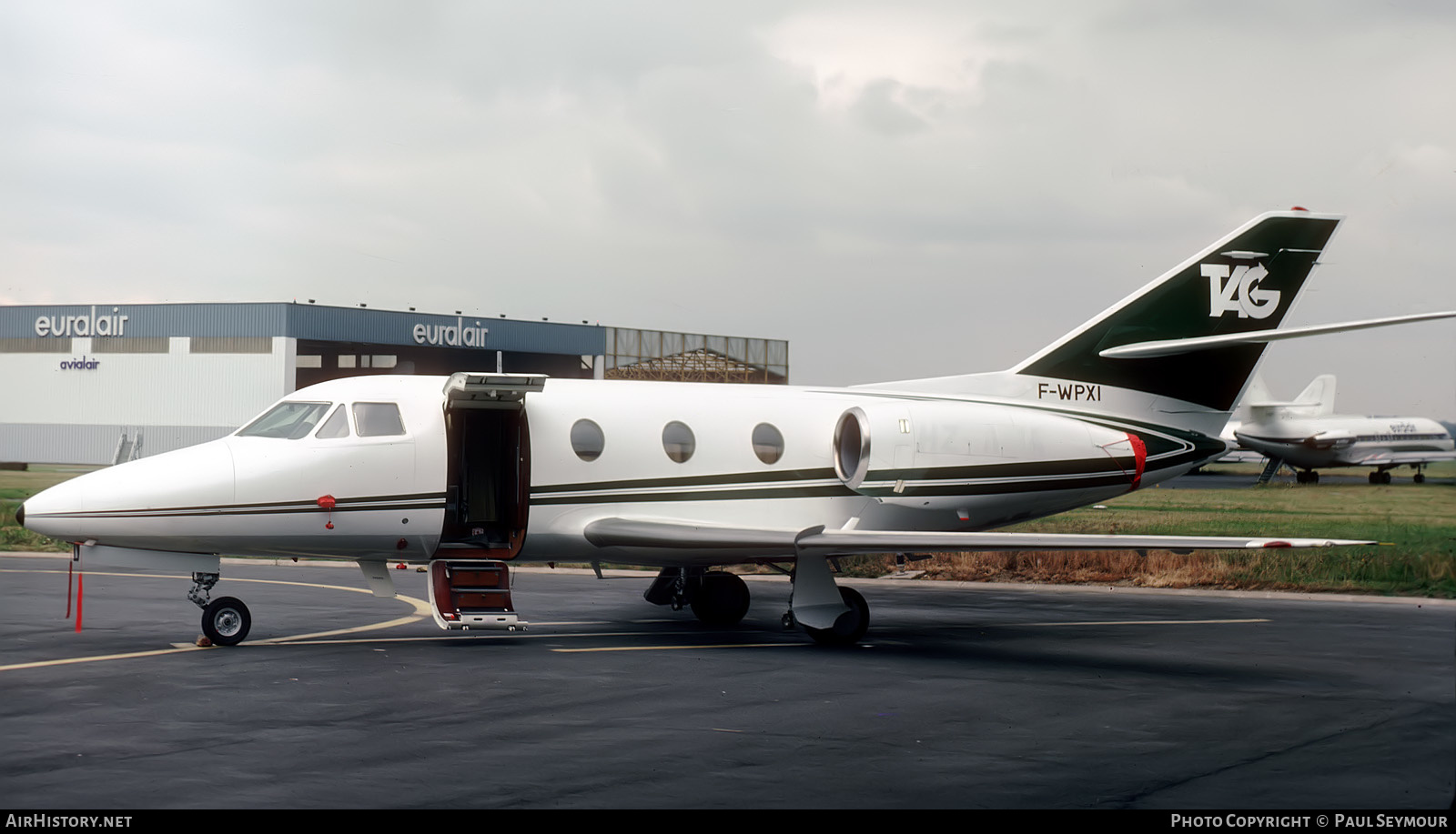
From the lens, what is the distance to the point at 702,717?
1096 centimetres

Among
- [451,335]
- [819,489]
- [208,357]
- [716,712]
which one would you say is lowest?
[716,712]

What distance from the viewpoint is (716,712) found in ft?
36.9

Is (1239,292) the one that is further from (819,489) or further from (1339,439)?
(1339,439)

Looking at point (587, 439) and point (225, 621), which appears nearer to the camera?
point (225, 621)

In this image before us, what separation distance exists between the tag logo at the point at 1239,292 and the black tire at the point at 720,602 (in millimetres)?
8213

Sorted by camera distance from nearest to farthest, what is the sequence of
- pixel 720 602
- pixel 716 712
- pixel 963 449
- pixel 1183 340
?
pixel 716 712 < pixel 963 449 < pixel 720 602 < pixel 1183 340

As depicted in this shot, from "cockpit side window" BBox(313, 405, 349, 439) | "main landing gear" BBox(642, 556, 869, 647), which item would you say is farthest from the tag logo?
"cockpit side window" BBox(313, 405, 349, 439)

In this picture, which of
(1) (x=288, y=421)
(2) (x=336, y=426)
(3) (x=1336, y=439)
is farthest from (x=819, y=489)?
(3) (x=1336, y=439)

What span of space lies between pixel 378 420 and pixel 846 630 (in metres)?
6.26

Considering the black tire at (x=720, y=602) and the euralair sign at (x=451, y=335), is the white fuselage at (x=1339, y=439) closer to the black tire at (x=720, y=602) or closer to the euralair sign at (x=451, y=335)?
the euralair sign at (x=451, y=335)

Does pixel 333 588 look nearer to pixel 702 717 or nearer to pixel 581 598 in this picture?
pixel 581 598

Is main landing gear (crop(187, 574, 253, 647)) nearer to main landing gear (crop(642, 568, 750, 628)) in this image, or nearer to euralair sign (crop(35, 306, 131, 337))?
main landing gear (crop(642, 568, 750, 628))

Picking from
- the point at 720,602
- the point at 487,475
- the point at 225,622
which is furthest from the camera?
the point at 720,602

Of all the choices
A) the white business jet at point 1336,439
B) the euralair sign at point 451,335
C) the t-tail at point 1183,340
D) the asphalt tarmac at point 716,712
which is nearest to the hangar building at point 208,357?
the euralair sign at point 451,335
